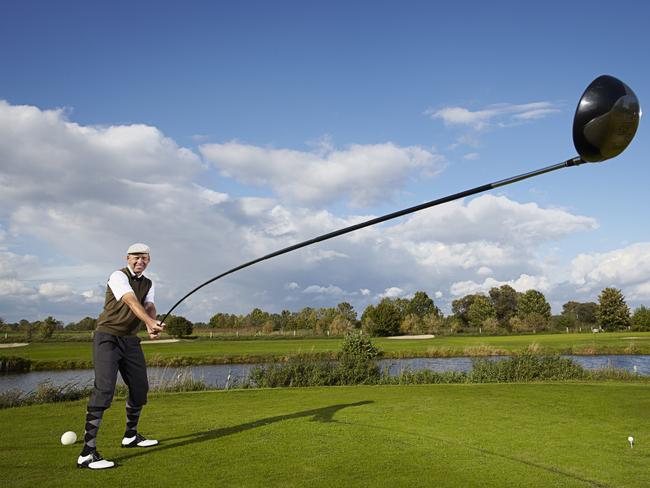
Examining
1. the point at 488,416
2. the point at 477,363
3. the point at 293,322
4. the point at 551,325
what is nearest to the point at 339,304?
the point at 293,322

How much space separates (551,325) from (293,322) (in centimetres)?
4372

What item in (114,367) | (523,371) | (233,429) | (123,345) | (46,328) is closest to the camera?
(114,367)

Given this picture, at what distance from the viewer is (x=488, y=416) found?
31.4ft

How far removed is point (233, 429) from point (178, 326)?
59677mm

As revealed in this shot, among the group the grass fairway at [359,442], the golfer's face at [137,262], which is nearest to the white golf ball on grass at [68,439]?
the grass fairway at [359,442]

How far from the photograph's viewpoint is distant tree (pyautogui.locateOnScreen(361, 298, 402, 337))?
229 feet

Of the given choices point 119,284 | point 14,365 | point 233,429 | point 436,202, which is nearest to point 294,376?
point 233,429

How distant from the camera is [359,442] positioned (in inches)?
284

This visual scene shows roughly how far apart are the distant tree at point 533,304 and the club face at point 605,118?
99.1 m

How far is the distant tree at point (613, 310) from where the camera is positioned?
3118 inches

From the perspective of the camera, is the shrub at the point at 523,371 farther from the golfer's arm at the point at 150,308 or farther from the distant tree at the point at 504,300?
the distant tree at the point at 504,300

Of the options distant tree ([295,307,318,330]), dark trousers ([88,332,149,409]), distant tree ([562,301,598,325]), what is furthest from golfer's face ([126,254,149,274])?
distant tree ([562,301,598,325])

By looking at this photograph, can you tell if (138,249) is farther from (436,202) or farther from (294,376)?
(294,376)

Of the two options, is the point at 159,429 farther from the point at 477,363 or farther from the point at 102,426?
the point at 477,363
